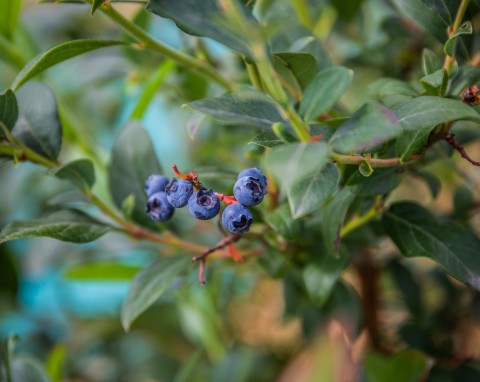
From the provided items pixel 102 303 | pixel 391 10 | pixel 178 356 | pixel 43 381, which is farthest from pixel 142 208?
pixel 102 303

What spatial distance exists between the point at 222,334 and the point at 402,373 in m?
0.53

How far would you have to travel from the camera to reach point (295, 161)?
345mm

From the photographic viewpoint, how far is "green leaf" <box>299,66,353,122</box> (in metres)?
0.43

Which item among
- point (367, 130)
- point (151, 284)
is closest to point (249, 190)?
point (367, 130)

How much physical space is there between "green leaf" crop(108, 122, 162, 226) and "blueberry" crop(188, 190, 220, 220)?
8.6 inches

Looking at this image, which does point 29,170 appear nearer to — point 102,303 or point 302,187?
point 102,303

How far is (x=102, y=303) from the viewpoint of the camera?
158 cm

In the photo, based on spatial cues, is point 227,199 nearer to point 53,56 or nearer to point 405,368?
→ point 53,56

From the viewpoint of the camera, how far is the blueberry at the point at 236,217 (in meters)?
0.47

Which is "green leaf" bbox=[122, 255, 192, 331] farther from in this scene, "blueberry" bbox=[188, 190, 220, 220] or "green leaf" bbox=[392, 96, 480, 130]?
"green leaf" bbox=[392, 96, 480, 130]

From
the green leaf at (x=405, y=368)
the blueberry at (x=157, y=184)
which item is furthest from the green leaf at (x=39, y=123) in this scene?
the green leaf at (x=405, y=368)

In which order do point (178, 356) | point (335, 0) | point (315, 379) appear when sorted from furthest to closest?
1. point (178, 356)
2. point (335, 0)
3. point (315, 379)

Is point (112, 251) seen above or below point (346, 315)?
below

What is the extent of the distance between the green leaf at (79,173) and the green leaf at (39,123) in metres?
0.03
